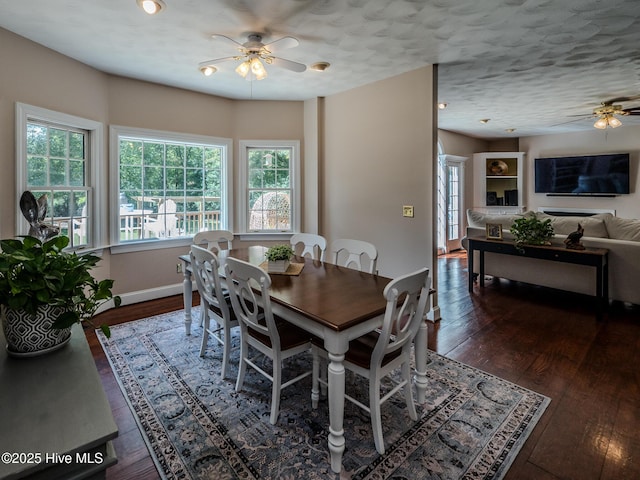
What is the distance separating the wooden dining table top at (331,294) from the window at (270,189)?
2.36 meters

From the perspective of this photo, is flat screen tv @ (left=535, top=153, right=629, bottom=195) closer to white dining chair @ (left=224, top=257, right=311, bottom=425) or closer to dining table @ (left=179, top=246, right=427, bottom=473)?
dining table @ (left=179, top=246, right=427, bottom=473)

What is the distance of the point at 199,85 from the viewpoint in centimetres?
429

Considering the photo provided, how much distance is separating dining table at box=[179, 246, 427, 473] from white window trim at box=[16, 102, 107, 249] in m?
2.47

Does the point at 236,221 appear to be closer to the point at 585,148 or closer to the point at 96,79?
the point at 96,79

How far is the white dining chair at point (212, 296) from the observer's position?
242 centimetres

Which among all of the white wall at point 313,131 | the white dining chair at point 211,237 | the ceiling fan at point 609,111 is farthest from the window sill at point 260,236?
the ceiling fan at point 609,111

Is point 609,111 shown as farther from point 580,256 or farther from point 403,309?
point 403,309

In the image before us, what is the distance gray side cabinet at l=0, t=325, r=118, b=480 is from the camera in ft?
2.41

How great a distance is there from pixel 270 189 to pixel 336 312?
140 inches

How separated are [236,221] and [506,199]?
256 inches

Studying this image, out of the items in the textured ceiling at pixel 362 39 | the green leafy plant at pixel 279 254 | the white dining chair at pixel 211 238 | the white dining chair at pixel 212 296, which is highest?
the textured ceiling at pixel 362 39

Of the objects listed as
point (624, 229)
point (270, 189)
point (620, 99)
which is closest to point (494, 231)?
point (624, 229)

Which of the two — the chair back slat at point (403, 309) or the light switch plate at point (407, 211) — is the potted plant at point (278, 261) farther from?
the light switch plate at point (407, 211)

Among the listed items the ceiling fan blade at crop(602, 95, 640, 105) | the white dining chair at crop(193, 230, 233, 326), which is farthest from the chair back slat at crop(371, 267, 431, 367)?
the ceiling fan blade at crop(602, 95, 640, 105)
